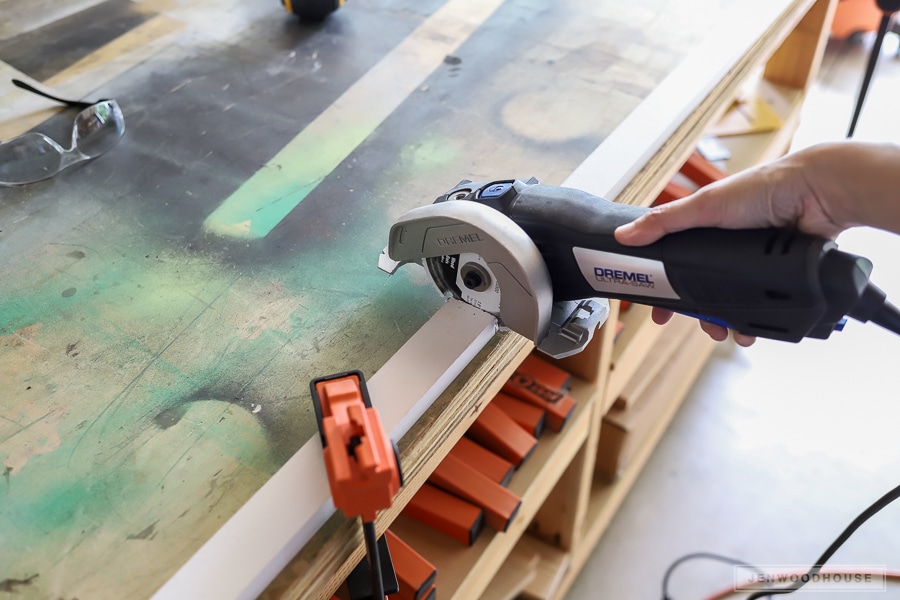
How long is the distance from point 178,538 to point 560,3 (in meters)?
0.91

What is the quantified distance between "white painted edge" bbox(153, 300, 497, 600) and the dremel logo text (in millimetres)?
117

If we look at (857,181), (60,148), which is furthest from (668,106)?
(60,148)

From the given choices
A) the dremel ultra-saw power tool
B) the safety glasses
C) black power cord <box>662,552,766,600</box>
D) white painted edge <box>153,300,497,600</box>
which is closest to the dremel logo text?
the dremel ultra-saw power tool

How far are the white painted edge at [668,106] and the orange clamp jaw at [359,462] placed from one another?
39 centimetres

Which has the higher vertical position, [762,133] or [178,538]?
[178,538]

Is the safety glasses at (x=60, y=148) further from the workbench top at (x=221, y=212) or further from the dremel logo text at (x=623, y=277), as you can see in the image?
the dremel logo text at (x=623, y=277)

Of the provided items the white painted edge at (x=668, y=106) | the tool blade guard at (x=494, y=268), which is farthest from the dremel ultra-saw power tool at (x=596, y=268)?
the white painted edge at (x=668, y=106)

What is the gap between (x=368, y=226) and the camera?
759mm

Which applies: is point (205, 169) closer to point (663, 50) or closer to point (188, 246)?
point (188, 246)

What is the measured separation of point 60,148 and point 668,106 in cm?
73

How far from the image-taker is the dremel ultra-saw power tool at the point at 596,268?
1.61 ft

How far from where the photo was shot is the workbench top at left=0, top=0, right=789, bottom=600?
555 mm

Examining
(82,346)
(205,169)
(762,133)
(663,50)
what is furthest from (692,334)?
(82,346)

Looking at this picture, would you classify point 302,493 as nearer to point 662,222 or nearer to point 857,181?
point 662,222
